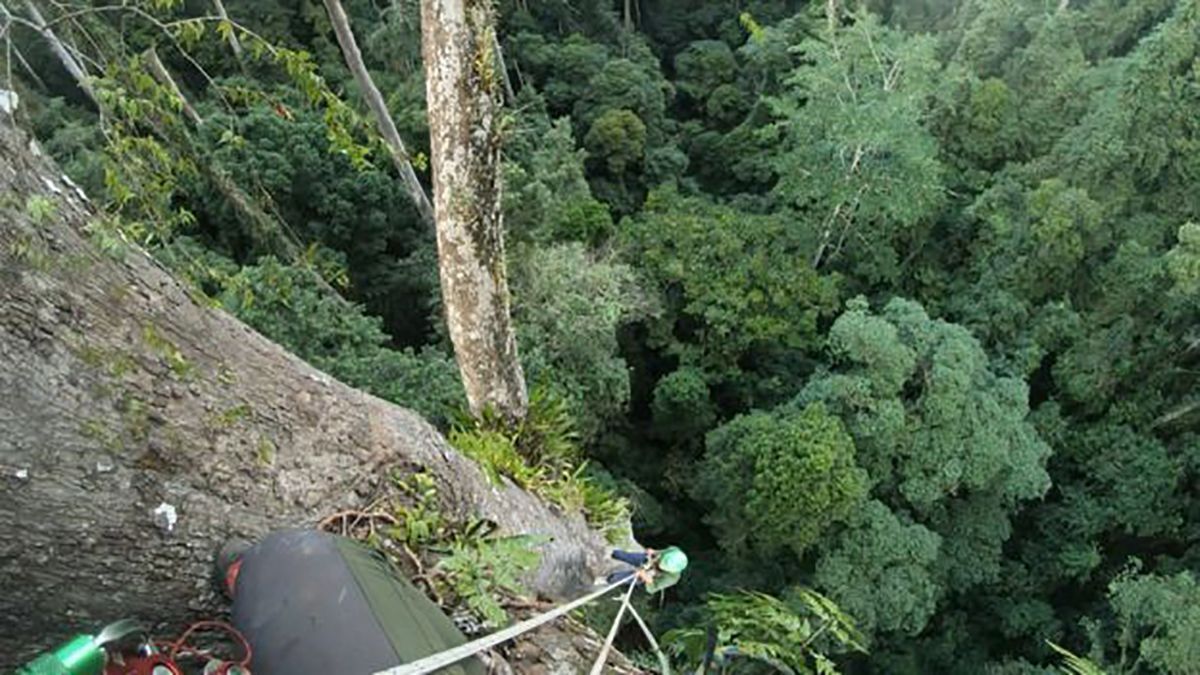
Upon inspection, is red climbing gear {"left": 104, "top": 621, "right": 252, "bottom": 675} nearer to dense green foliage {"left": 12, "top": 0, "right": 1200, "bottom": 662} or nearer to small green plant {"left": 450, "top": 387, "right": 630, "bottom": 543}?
small green plant {"left": 450, "top": 387, "right": 630, "bottom": 543}

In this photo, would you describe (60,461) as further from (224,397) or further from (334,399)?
(334,399)

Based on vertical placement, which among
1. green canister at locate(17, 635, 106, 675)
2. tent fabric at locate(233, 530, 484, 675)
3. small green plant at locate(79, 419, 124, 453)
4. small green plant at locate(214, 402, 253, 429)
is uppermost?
small green plant at locate(79, 419, 124, 453)

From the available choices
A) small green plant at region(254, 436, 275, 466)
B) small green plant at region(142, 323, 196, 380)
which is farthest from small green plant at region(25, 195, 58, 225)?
small green plant at region(254, 436, 275, 466)

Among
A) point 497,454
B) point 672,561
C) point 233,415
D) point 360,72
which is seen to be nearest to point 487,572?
point 672,561

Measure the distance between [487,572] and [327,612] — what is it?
878 mm

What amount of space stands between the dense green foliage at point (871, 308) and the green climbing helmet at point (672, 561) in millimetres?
6283

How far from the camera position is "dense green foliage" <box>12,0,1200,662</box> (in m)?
12.3

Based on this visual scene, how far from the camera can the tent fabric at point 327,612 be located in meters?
2.24

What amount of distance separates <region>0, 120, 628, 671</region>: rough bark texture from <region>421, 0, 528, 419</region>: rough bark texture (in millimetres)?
1315

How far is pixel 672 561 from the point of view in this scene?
3.53 metres

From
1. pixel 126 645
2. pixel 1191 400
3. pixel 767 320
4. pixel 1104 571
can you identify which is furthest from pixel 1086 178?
pixel 126 645

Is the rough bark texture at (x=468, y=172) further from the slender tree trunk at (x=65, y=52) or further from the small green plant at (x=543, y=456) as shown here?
the slender tree trunk at (x=65, y=52)

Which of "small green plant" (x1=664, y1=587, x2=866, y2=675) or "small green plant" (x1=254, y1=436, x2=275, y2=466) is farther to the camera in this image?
"small green plant" (x1=664, y1=587, x2=866, y2=675)

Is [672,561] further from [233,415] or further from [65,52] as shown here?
[65,52]
